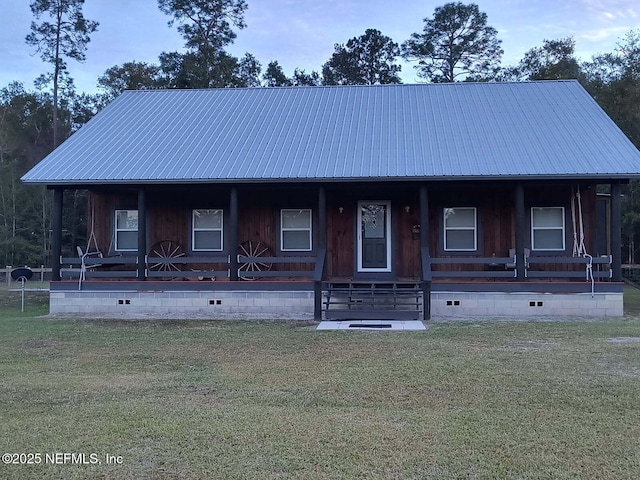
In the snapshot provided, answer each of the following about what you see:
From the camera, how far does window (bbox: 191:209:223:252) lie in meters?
14.7

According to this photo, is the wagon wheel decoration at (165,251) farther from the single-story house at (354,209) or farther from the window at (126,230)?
the window at (126,230)

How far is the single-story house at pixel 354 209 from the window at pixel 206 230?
0.09ft

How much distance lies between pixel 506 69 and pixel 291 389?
33797mm

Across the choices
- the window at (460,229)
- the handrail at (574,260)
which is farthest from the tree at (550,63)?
the handrail at (574,260)

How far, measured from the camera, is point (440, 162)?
41.9 ft

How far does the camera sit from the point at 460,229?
14.0 m

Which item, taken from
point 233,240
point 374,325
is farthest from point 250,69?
point 374,325

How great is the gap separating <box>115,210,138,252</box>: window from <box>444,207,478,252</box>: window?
794cm

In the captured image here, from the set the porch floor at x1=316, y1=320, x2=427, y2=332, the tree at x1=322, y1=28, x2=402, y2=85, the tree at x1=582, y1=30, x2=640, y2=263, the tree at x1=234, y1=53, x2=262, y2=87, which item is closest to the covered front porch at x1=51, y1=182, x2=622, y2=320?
the porch floor at x1=316, y1=320, x2=427, y2=332

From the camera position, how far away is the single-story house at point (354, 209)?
1233 cm

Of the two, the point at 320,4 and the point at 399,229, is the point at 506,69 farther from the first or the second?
the point at 399,229

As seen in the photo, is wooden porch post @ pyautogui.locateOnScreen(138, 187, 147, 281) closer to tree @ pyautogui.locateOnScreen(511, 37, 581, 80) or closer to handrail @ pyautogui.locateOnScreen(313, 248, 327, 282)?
handrail @ pyautogui.locateOnScreen(313, 248, 327, 282)

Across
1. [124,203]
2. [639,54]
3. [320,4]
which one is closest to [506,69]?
[639,54]

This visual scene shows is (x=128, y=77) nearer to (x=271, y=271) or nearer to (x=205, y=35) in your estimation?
(x=205, y=35)
